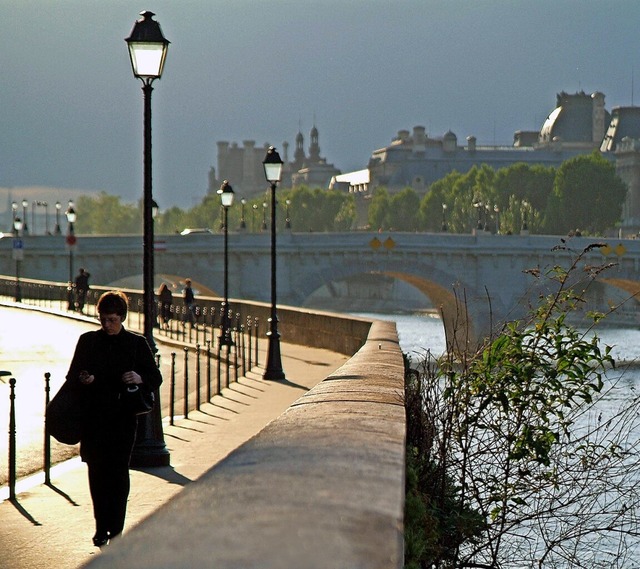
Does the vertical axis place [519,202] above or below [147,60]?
below

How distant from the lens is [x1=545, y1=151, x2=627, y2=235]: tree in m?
119

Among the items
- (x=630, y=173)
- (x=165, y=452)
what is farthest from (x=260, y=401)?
(x=630, y=173)

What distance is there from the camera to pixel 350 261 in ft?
272

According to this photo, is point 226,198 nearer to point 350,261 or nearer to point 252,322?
point 252,322

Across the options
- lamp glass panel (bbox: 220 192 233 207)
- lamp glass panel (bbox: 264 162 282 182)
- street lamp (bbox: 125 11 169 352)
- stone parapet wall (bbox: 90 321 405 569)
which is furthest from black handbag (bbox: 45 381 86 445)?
lamp glass panel (bbox: 220 192 233 207)

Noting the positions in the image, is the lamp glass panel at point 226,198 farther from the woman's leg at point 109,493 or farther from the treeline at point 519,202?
the treeline at point 519,202

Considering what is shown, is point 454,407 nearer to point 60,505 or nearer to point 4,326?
point 60,505

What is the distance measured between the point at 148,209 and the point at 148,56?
4.39ft

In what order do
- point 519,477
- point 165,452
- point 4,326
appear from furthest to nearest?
point 4,326 → point 165,452 → point 519,477

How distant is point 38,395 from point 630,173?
149 metres

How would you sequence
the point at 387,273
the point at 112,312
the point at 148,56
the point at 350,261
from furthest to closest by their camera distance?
the point at 387,273
the point at 350,261
the point at 148,56
the point at 112,312

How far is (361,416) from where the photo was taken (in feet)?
18.9

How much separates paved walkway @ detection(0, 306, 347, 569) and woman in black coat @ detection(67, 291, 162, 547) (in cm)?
36

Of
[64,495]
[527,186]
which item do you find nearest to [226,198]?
[64,495]
